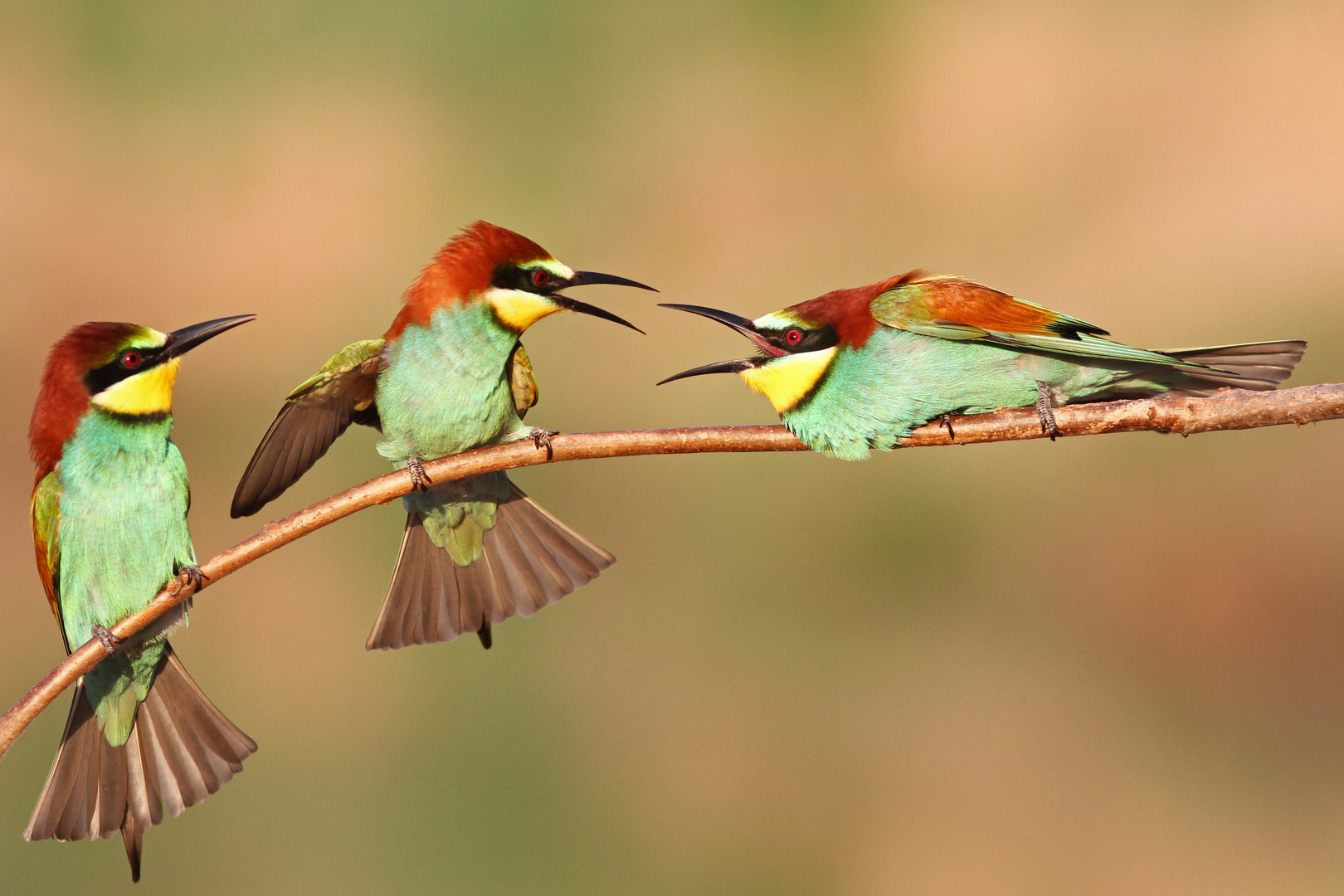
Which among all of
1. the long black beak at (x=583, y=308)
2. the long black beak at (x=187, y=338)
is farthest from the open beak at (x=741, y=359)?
the long black beak at (x=187, y=338)

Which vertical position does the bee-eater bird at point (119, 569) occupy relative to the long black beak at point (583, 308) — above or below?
below

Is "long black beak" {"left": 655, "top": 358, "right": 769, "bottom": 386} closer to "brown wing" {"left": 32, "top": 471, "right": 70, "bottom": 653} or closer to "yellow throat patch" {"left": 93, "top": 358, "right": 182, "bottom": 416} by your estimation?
"yellow throat patch" {"left": 93, "top": 358, "right": 182, "bottom": 416}

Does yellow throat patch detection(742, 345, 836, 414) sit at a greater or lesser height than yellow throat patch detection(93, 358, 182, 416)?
lesser

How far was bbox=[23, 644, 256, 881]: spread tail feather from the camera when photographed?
1.62m

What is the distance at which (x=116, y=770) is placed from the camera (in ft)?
5.59

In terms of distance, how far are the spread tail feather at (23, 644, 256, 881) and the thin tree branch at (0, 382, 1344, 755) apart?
0.86 feet

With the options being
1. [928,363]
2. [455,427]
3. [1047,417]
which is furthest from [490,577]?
[1047,417]

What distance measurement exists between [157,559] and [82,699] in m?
0.25

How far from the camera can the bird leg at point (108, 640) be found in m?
1.45

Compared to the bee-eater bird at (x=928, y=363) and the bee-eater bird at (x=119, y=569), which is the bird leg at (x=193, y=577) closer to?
the bee-eater bird at (x=119, y=569)

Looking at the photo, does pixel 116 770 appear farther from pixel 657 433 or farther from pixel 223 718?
pixel 657 433

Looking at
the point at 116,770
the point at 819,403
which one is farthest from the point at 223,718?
the point at 819,403

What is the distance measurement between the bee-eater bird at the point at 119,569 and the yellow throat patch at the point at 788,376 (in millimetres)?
804

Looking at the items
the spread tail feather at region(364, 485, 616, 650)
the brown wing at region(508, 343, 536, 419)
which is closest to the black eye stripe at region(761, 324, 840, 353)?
the spread tail feather at region(364, 485, 616, 650)
